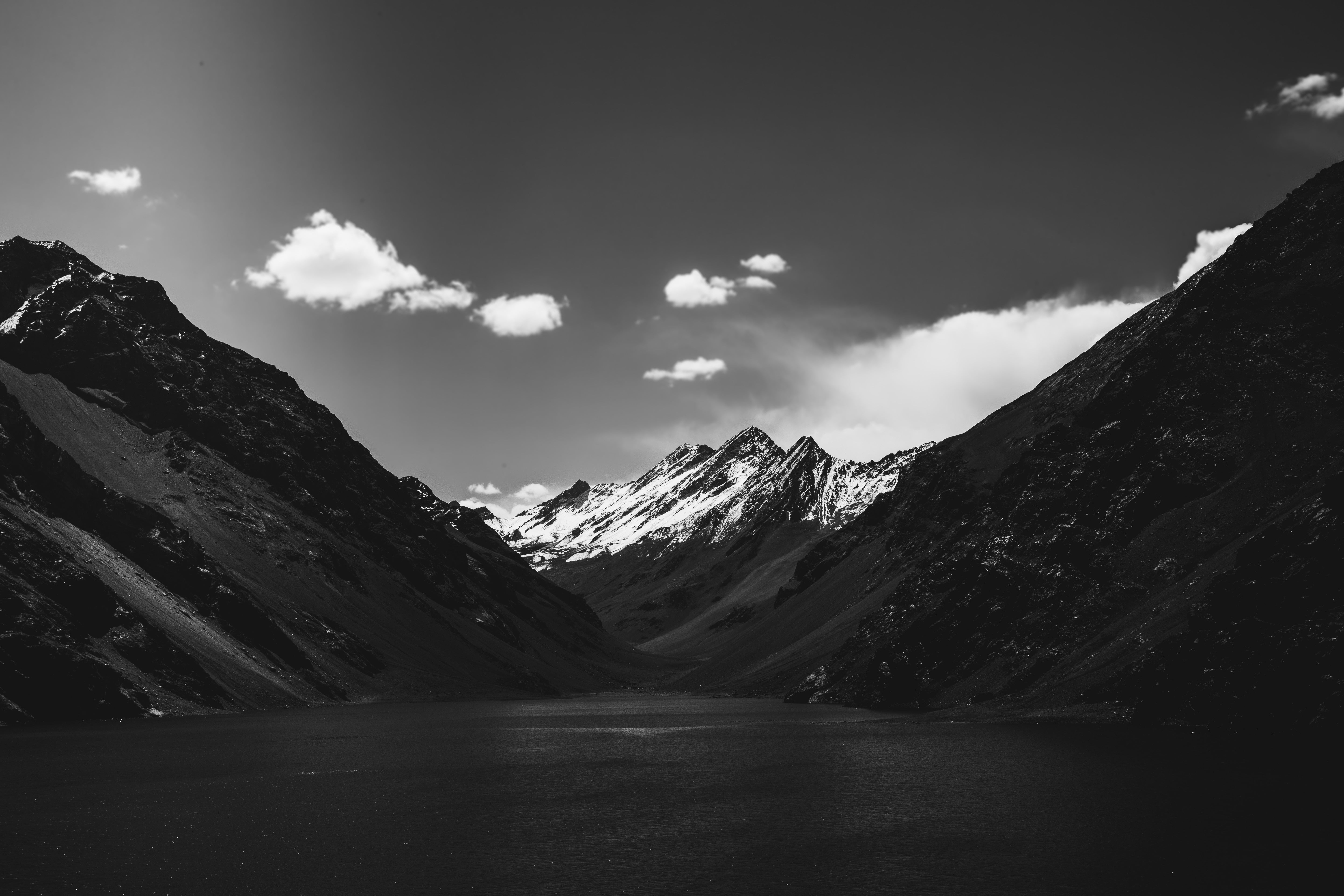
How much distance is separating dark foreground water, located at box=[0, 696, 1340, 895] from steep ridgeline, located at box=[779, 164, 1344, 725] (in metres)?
8.14

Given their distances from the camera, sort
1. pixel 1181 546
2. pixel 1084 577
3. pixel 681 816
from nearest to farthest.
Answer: pixel 681 816 < pixel 1181 546 < pixel 1084 577

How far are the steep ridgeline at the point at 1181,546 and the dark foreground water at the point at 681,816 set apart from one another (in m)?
8.14

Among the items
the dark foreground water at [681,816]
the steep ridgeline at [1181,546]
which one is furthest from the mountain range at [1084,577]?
the dark foreground water at [681,816]

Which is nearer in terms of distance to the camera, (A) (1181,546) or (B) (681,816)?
(B) (681,816)

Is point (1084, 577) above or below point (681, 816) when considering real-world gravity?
above

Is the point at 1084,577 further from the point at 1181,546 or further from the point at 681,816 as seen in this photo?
the point at 681,816

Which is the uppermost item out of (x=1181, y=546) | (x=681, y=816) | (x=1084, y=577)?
(x=1181, y=546)

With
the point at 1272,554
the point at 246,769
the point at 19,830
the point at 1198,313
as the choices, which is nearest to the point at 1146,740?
the point at 1272,554

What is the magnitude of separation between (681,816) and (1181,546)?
9353 cm

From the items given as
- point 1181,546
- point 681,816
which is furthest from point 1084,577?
point 681,816

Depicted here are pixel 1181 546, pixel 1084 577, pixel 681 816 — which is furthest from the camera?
pixel 1084 577

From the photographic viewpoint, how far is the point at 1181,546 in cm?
12406

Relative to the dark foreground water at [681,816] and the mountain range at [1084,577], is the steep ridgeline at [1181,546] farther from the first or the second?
the dark foreground water at [681,816]

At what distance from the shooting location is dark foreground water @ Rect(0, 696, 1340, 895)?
1661 inches
